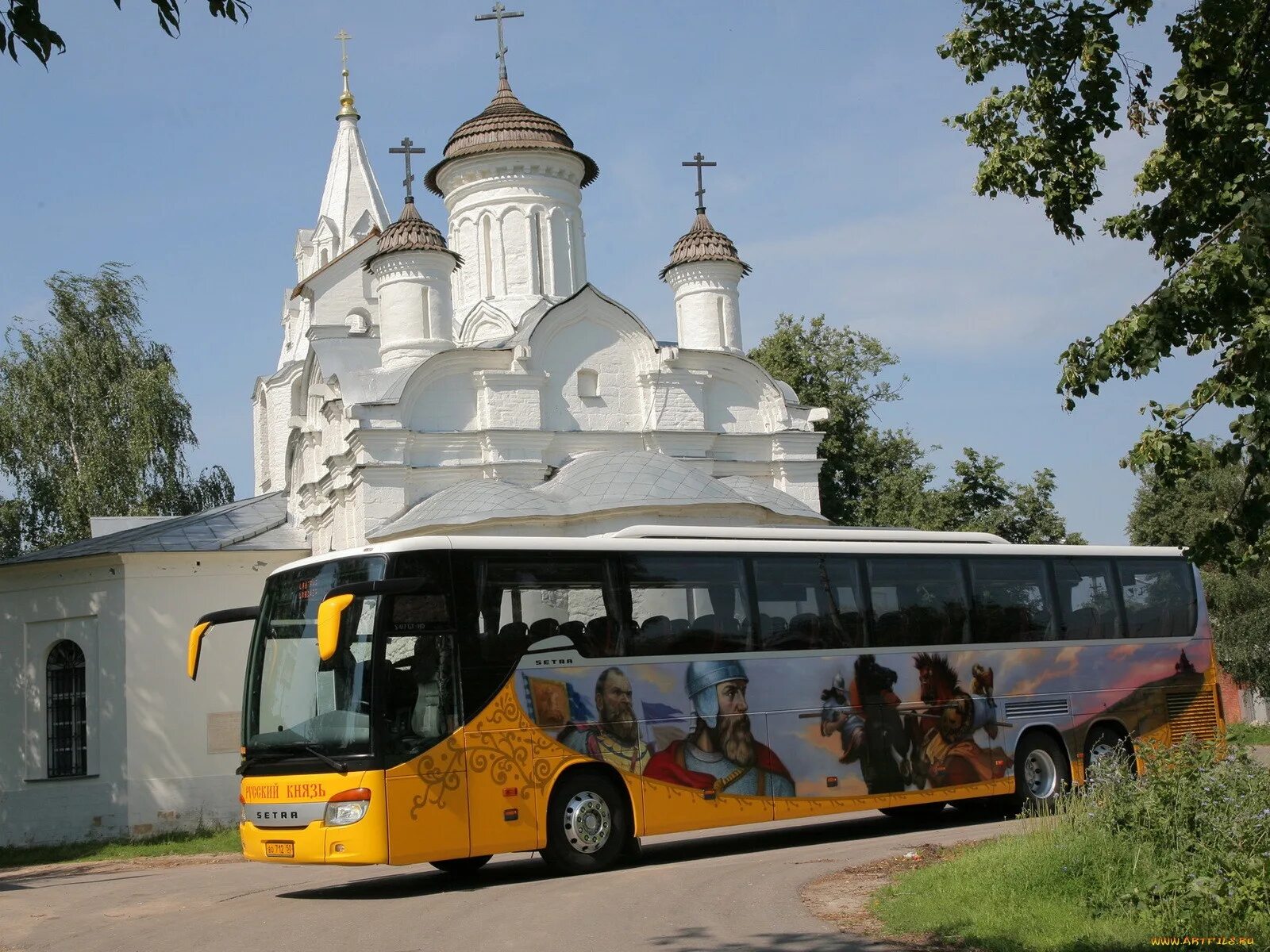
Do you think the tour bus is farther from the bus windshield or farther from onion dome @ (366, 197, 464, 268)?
onion dome @ (366, 197, 464, 268)

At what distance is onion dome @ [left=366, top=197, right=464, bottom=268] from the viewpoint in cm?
2789

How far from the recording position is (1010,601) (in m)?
14.9

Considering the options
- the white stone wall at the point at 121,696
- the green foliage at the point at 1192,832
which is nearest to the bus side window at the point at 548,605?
the green foliage at the point at 1192,832

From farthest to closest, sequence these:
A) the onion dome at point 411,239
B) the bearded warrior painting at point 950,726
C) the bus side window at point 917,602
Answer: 1. the onion dome at point 411,239
2. the bearded warrior painting at point 950,726
3. the bus side window at point 917,602

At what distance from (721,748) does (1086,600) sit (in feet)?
16.1

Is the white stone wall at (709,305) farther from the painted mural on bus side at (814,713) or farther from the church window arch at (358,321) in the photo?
the painted mural on bus side at (814,713)

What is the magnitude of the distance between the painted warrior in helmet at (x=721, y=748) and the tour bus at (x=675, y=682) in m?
0.02

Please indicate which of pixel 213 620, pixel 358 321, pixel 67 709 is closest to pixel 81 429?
pixel 358 321

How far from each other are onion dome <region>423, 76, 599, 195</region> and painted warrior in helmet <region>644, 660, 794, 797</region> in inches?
777

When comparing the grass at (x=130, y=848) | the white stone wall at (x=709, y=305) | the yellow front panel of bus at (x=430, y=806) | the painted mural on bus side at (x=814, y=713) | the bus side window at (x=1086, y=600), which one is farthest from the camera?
the white stone wall at (x=709, y=305)

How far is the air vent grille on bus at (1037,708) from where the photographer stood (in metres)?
14.8

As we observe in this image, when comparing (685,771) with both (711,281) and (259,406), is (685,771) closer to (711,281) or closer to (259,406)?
(711,281)

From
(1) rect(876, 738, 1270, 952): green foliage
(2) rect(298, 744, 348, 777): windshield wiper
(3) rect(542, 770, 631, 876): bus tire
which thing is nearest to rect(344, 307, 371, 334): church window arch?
(3) rect(542, 770, 631, 876): bus tire

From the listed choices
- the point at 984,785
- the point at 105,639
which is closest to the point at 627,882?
the point at 984,785
